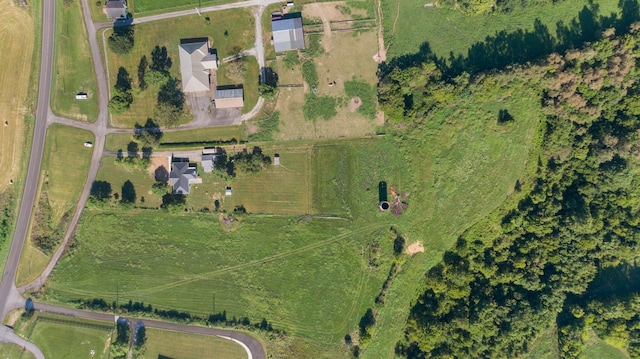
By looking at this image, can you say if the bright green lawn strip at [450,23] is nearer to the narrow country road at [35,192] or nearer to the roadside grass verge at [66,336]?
the narrow country road at [35,192]

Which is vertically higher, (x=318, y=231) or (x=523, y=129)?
(x=523, y=129)

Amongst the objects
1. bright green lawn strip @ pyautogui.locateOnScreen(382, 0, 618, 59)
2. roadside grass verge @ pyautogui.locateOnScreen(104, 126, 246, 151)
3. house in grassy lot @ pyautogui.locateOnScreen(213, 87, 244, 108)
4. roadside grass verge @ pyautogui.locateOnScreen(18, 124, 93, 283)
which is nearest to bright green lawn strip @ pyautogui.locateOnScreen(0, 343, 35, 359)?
roadside grass verge @ pyautogui.locateOnScreen(18, 124, 93, 283)

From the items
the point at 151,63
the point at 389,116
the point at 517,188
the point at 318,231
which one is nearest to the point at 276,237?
the point at 318,231

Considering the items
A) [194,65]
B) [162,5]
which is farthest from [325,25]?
[162,5]

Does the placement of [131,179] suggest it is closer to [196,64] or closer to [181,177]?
[181,177]

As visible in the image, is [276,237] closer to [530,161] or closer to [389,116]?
[389,116]

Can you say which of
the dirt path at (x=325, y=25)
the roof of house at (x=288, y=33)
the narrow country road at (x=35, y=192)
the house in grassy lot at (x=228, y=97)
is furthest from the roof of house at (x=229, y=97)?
the narrow country road at (x=35, y=192)
